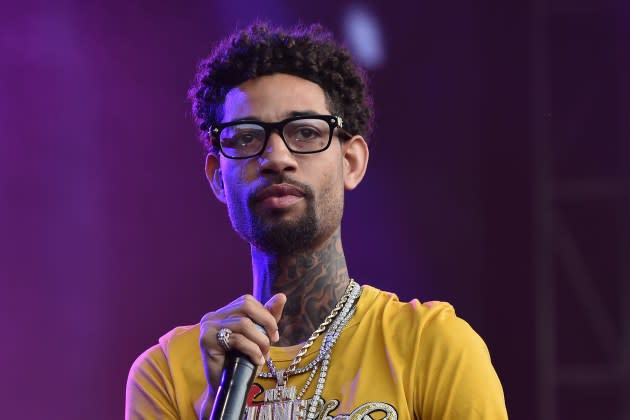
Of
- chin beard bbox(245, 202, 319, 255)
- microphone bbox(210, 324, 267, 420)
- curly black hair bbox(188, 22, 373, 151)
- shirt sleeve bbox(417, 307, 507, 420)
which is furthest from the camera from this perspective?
curly black hair bbox(188, 22, 373, 151)

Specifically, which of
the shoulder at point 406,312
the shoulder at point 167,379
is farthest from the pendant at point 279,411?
the shoulder at point 406,312

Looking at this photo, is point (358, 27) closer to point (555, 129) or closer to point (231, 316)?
point (555, 129)

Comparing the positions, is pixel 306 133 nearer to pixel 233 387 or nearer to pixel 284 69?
pixel 284 69

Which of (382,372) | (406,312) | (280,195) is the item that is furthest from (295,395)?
(280,195)

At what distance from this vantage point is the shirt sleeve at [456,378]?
6.01 ft

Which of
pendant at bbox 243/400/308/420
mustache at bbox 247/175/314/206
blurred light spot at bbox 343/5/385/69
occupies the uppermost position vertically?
blurred light spot at bbox 343/5/385/69

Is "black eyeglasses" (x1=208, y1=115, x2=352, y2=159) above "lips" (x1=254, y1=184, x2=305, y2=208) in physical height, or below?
above

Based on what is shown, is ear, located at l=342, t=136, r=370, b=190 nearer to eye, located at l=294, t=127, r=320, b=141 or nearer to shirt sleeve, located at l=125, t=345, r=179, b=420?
eye, located at l=294, t=127, r=320, b=141

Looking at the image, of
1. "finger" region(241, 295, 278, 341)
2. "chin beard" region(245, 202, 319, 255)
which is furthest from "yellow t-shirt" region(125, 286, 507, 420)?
"finger" region(241, 295, 278, 341)

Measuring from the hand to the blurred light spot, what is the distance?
2.10m

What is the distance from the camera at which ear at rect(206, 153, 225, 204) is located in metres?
2.32

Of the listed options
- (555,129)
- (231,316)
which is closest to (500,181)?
(555,129)

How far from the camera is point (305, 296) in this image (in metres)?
2.13

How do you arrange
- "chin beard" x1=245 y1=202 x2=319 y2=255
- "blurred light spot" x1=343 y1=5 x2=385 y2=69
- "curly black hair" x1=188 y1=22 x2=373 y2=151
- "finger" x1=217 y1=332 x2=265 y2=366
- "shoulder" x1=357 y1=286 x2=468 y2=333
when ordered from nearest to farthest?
"finger" x1=217 y1=332 x2=265 y2=366
"shoulder" x1=357 y1=286 x2=468 y2=333
"chin beard" x1=245 y1=202 x2=319 y2=255
"curly black hair" x1=188 y1=22 x2=373 y2=151
"blurred light spot" x1=343 y1=5 x2=385 y2=69
